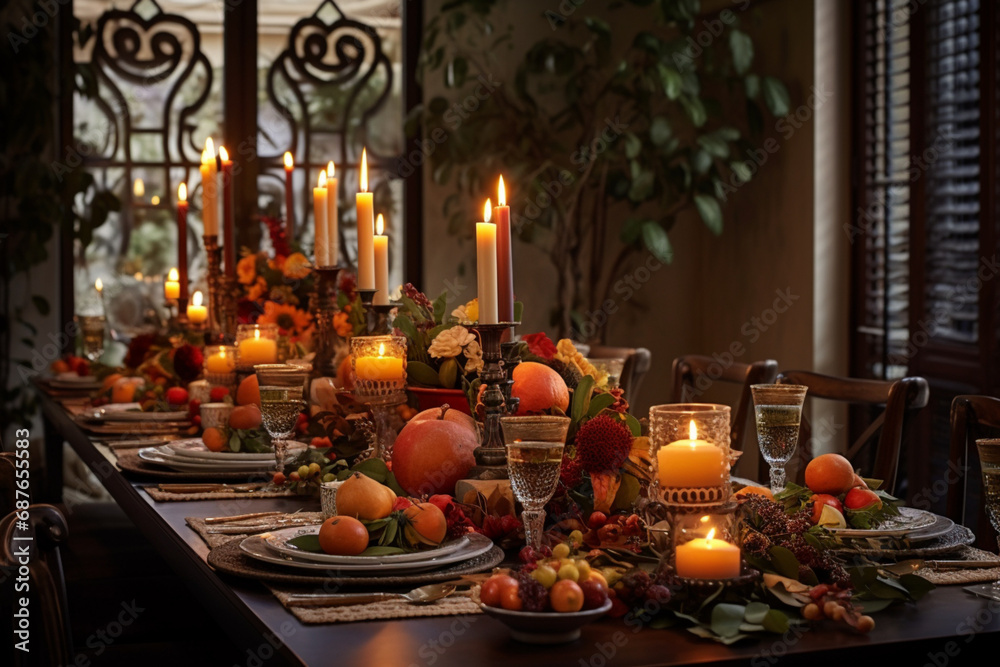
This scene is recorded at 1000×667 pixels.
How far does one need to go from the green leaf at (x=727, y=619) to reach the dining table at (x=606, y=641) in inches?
0.6

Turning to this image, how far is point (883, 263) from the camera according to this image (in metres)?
3.85

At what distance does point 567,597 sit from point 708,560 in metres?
0.14

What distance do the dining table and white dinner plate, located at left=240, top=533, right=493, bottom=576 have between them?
4cm

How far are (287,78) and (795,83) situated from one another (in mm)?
2025

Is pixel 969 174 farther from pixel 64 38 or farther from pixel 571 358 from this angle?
pixel 64 38

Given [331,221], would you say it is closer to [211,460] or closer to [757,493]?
[211,460]

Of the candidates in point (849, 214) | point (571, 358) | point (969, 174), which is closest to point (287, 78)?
point (849, 214)

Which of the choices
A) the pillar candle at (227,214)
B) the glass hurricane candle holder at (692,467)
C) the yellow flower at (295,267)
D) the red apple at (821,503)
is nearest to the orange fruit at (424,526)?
the glass hurricane candle holder at (692,467)

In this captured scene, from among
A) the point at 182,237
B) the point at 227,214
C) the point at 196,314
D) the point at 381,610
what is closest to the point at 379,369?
the point at 381,610

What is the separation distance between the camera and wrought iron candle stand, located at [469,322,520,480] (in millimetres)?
1406

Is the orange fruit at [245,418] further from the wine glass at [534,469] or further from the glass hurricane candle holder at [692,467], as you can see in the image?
the glass hurricane candle holder at [692,467]

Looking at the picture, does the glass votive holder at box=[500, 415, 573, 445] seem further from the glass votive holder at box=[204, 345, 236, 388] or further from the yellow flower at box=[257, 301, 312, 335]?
the yellow flower at box=[257, 301, 312, 335]

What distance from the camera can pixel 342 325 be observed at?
2.21 meters

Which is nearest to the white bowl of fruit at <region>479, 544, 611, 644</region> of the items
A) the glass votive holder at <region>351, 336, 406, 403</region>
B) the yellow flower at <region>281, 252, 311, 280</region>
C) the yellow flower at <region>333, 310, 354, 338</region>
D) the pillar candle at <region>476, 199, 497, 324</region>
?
the pillar candle at <region>476, 199, 497, 324</region>
